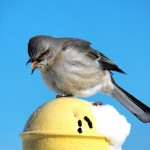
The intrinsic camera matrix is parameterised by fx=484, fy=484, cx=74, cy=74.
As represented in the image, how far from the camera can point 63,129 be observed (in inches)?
168

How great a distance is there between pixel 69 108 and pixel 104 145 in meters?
0.47

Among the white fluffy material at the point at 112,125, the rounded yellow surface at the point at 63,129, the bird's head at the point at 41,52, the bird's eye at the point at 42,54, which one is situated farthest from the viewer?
the bird's eye at the point at 42,54

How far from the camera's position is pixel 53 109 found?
441 centimetres

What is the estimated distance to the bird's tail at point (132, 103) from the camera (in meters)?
6.39

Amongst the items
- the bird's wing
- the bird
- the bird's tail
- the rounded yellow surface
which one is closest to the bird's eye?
the bird

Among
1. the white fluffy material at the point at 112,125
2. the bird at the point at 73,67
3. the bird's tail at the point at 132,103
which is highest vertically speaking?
the bird at the point at 73,67

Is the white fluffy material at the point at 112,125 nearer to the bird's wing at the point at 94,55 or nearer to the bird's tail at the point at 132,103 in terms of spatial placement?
the bird's tail at the point at 132,103

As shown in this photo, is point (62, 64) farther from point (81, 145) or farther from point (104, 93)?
point (81, 145)

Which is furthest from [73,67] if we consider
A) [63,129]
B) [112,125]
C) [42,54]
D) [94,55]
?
[63,129]

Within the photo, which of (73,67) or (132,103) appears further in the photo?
(132,103)

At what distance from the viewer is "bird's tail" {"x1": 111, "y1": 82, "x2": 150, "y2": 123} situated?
21.0 ft

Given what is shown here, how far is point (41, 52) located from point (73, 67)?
435 millimetres

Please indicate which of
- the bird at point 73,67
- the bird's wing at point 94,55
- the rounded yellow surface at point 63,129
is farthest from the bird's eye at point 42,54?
the rounded yellow surface at point 63,129

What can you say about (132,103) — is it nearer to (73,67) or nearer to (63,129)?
(73,67)
